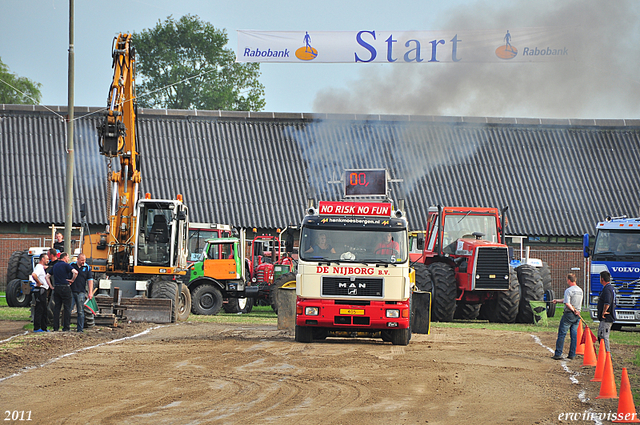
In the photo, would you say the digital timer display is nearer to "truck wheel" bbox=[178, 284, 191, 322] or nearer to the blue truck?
"truck wheel" bbox=[178, 284, 191, 322]

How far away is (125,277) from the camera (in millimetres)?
22281

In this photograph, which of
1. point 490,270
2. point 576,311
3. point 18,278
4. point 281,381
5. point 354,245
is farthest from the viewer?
point 18,278

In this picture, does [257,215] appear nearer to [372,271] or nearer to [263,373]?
[372,271]

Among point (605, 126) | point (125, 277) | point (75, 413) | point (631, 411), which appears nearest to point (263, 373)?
point (75, 413)

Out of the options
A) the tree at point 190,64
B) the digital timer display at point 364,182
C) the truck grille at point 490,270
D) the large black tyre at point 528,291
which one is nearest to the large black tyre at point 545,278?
the large black tyre at point 528,291

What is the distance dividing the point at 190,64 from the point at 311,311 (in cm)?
5207

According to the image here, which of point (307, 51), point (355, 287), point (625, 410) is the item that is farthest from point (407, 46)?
point (625, 410)

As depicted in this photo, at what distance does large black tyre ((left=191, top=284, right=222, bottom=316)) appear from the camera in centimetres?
2544

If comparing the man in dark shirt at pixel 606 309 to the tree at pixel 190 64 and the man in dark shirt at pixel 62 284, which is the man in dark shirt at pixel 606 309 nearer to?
the man in dark shirt at pixel 62 284

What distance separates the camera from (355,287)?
51.1ft

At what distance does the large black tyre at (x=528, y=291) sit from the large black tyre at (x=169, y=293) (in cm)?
1027

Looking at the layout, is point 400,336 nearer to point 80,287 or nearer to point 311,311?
point 311,311

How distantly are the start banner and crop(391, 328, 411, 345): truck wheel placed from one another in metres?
6.79

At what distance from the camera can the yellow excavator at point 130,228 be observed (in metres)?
21.9
